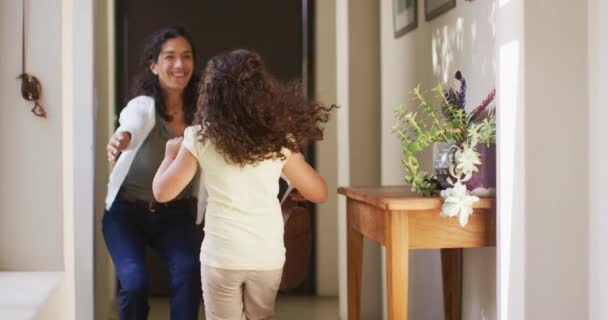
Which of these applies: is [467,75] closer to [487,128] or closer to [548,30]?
[487,128]

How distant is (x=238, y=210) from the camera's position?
2.49m

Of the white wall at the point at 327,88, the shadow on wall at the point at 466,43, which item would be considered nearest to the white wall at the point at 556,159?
the shadow on wall at the point at 466,43

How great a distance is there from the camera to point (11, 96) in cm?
242

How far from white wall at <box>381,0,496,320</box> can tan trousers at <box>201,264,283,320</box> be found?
28.3 inches

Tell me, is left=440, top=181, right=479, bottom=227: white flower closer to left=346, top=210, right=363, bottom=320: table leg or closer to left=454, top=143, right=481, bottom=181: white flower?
left=454, top=143, right=481, bottom=181: white flower

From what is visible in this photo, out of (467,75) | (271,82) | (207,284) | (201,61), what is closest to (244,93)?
(271,82)

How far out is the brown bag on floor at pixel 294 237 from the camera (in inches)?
132

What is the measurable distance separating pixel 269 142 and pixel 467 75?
826 mm

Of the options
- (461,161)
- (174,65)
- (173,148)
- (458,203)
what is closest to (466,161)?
(461,161)

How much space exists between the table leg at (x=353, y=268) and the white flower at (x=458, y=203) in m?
0.81

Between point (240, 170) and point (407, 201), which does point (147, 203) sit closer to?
point (240, 170)

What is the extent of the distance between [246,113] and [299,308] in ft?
8.87

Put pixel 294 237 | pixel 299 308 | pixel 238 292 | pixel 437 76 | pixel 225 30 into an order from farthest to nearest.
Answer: pixel 225 30
pixel 299 308
pixel 294 237
pixel 437 76
pixel 238 292

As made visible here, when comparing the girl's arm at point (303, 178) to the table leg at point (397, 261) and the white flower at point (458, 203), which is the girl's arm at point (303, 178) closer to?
the table leg at point (397, 261)
